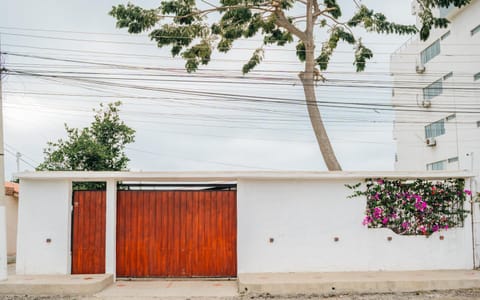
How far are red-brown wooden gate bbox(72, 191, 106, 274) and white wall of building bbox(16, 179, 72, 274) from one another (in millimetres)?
170

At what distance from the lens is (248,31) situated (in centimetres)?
1397

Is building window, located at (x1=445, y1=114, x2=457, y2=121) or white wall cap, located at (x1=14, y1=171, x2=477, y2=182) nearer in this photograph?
white wall cap, located at (x1=14, y1=171, x2=477, y2=182)

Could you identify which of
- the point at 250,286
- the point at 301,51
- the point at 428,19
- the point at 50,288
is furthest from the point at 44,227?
the point at 428,19

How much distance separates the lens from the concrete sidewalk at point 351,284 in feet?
28.4

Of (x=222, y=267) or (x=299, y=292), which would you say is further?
(x=222, y=267)

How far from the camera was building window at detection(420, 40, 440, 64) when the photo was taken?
28.6 m

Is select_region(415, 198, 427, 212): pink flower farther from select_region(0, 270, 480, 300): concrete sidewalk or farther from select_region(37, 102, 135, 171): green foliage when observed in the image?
select_region(37, 102, 135, 171): green foliage

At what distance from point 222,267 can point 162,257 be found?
3.92ft

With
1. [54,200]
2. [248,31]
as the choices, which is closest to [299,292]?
[54,200]

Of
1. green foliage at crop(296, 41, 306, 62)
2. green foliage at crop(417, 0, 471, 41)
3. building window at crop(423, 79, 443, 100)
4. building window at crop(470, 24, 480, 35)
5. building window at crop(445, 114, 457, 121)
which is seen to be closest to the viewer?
green foliage at crop(417, 0, 471, 41)

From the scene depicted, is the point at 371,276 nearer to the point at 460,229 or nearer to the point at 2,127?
the point at 460,229

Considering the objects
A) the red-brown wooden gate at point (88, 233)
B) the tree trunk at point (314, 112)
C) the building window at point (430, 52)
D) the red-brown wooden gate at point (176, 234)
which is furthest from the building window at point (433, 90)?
the red-brown wooden gate at point (88, 233)

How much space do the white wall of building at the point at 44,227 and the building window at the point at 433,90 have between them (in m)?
23.2

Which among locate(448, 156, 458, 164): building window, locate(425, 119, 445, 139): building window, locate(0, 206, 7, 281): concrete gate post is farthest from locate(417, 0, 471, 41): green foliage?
locate(425, 119, 445, 139): building window
